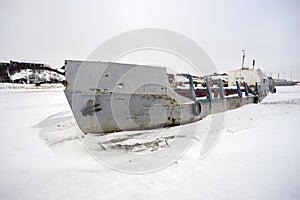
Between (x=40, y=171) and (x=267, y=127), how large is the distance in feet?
13.4

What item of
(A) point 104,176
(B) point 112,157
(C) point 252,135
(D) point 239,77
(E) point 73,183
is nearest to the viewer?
(E) point 73,183

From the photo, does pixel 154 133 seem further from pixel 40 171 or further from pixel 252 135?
pixel 40 171

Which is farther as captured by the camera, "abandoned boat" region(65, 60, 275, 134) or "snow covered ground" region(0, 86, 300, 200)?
"abandoned boat" region(65, 60, 275, 134)

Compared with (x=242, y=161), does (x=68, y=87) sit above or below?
above

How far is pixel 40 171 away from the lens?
254cm

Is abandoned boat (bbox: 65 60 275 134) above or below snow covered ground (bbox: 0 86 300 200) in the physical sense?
above

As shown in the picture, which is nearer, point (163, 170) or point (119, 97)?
point (163, 170)

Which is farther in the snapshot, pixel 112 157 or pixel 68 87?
pixel 68 87

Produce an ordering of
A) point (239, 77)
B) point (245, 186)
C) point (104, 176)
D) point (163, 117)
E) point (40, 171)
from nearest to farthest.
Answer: point (245, 186) < point (104, 176) < point (40, 171) < point (163, 117) < point (239, 77)

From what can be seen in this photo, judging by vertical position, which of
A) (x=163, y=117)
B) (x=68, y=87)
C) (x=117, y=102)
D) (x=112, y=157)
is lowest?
(x=112, y=157)

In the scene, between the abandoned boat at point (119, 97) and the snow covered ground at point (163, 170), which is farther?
the abandoned boat at point (119, 97)

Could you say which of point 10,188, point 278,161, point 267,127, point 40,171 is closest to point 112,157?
point 40,171

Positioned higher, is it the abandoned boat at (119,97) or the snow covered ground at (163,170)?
the abandoned boat at (119,97)

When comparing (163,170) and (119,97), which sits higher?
(119,97)
